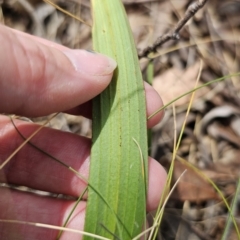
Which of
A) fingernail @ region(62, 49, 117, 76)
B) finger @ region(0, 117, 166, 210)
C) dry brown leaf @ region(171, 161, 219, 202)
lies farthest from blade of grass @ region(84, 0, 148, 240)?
dry brown leaf @ region(171, 161, 219, 202)

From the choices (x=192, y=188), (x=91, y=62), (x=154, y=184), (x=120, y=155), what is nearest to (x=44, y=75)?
(x=91, y=62)

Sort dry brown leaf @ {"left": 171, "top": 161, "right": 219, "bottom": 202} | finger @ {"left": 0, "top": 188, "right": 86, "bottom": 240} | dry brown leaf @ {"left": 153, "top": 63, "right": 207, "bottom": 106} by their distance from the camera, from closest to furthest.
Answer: finger @ {"left": 0, "top": 188, "right": 86, "bottom": 240} → dry brown leaf @ {"left": 171, "top": 161, "right": 219, "bottom": 202} → dry brown leaf @ {"left": 153, "top": 63, "right": 207, "bottom": 106}

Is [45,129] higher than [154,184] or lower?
higher

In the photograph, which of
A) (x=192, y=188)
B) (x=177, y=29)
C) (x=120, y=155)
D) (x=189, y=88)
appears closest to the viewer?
(x=120, y=155)

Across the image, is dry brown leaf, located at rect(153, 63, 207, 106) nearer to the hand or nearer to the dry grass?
the dry grass

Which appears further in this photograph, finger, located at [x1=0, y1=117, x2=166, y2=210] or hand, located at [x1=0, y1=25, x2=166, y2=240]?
finger, located at [x1=0, y1=117, x2=166, y2=210]

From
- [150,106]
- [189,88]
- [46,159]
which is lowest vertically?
[46,159]

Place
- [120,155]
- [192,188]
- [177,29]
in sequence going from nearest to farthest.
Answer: [120,155] < [177,29] < [192,188]

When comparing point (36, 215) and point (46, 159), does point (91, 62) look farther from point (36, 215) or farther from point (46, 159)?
point (36, 215)
